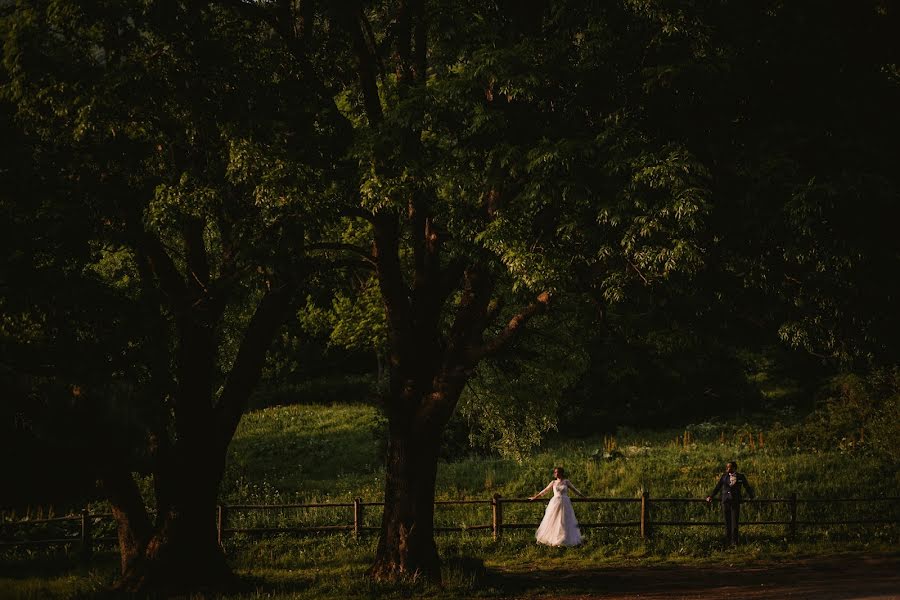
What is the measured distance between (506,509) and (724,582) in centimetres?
1160

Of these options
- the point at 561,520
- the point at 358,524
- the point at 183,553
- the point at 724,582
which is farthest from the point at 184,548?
the point at 724,582

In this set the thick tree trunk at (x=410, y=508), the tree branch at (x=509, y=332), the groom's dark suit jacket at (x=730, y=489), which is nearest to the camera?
the tree branch at (x=509, y=332)

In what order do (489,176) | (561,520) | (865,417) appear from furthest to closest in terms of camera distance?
(865,417)
(561,520)
(489,176)

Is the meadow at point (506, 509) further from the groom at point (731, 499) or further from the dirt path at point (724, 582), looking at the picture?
the groom at point (731, 499)

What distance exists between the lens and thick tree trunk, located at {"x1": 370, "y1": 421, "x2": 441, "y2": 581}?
57.0ft

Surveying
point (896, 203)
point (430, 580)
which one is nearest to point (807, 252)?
point (896, 203)

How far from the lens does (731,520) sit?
2303 cm

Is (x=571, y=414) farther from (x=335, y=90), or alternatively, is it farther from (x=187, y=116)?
(x=187, y=116)

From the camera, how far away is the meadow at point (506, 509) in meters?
18.9

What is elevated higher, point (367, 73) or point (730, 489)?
point (367, 73)

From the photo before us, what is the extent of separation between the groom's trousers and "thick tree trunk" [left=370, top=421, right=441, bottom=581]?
8490 millimetres

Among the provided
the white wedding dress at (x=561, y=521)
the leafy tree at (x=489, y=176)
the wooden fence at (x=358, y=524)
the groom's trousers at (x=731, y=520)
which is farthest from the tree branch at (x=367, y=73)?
the groom's trousers at (x=731, y=520)

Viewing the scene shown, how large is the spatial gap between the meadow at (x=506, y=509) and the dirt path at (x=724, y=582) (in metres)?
0.28

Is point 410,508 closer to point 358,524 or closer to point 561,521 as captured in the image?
point 561,521
